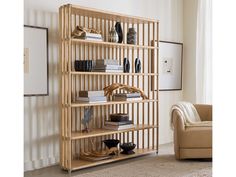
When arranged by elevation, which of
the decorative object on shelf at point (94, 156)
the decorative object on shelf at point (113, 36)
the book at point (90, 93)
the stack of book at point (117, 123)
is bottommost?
the decorative object on shelf at point (94, 156)

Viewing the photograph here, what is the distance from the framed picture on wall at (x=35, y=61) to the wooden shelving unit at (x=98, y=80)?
25cm

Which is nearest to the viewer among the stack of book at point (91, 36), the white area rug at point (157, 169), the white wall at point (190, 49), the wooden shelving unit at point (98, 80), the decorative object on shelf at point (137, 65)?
the white area rug at point (157, 169)

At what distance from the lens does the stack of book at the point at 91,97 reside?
4.19m

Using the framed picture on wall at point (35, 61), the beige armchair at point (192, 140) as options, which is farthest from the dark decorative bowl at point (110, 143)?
the framed picture on wall at point (35, 61)

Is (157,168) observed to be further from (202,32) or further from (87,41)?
(202,32)

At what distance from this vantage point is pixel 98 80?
15.6 ft

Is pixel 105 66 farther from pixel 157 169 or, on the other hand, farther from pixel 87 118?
pixel 157 169

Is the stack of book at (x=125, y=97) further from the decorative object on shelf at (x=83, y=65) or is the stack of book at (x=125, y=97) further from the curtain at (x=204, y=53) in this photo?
the curtain at (x=204, y=53)

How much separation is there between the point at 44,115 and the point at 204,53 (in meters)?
3.05

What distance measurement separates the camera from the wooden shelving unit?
4008 millimetres

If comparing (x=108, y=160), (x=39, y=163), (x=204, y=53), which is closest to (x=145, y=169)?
(x=108, y=160)

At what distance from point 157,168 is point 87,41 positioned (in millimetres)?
1720

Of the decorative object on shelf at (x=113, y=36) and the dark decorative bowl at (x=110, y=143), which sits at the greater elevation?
the decorative object on shelf at (x=113, y=36)
